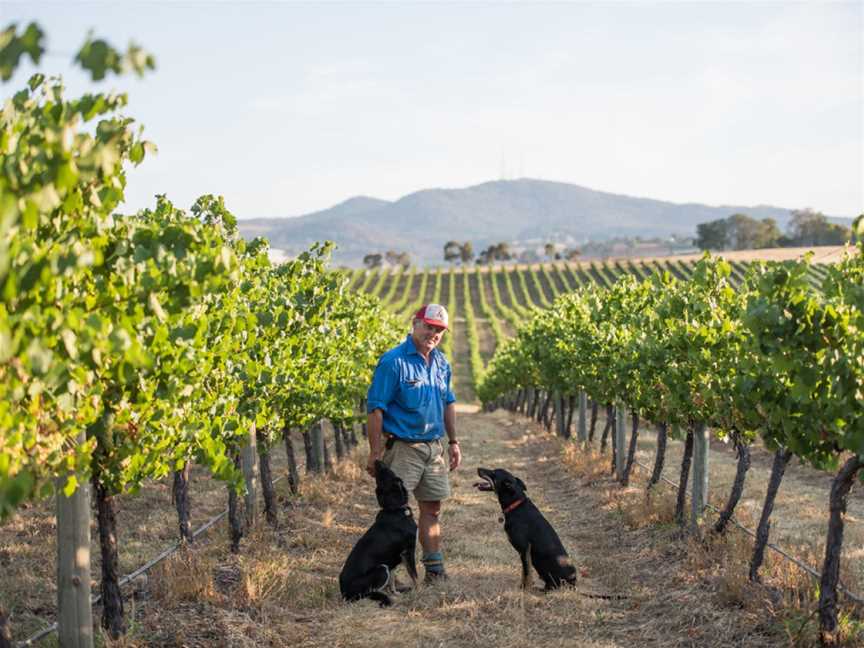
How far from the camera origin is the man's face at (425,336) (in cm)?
741

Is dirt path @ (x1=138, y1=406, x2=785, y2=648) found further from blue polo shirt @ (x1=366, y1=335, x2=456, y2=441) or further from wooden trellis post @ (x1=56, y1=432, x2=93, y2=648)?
blue polo shirt @ (x1=366, y1=335, x2=456, y2=441)

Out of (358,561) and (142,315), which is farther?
(358,561)

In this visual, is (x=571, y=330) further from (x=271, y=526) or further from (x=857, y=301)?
(x=857, y=301)

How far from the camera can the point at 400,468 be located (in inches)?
293

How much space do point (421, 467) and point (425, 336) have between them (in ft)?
3.96

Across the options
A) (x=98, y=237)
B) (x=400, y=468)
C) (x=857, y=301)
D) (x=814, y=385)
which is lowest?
(x=400, y=468)

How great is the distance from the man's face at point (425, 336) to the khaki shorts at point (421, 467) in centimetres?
87

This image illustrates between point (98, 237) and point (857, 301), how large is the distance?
14.0ft

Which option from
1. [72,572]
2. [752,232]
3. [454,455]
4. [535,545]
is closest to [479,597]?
[535,545]

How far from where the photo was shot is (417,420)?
7.48 metres

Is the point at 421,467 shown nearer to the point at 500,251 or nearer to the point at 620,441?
the point at 620,441

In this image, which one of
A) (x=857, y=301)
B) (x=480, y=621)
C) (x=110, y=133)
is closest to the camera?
(x=110, y=133)

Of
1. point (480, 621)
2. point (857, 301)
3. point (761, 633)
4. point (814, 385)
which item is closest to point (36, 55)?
point (857, 301)

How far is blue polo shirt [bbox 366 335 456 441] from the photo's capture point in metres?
7.34
